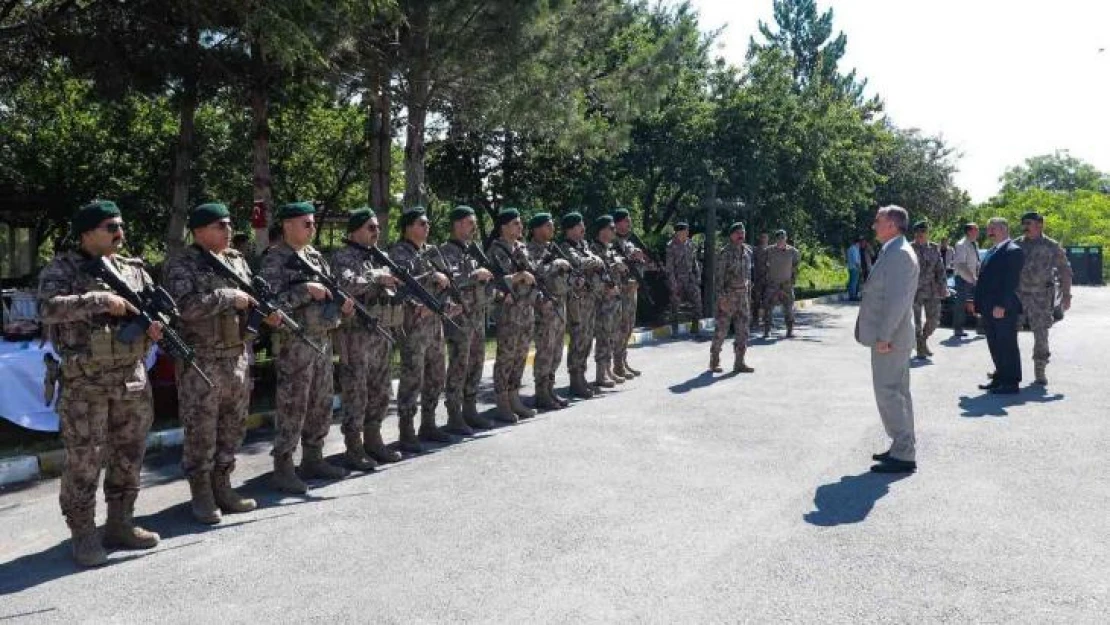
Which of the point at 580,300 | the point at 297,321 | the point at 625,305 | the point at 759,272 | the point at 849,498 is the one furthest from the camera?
the point at 759,272

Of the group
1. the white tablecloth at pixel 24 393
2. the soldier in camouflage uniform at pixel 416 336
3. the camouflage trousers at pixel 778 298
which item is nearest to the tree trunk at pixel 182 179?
the white tablecloth at pixel 24 393

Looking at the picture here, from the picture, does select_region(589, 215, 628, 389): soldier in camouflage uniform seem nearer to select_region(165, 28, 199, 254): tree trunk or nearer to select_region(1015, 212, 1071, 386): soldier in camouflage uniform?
select_region(1015, 212, 1071, 386): soldier in camouflage uniform

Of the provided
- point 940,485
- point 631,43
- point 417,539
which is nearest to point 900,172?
point 631,43

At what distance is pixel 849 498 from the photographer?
17.6 ft

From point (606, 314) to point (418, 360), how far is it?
3.52 m

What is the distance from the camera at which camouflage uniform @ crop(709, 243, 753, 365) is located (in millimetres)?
10688

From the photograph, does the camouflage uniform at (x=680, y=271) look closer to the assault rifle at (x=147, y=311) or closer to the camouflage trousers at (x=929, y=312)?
the camouflage trousers at (x=929, y=312)

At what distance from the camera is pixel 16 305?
9.12 meters

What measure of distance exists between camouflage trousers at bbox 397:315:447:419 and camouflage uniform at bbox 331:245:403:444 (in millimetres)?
390

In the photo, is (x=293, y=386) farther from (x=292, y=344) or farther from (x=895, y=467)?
(x=895, y=467)

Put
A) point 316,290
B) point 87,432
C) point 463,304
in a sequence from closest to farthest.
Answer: point 87,432
point 316,290
point 463,304

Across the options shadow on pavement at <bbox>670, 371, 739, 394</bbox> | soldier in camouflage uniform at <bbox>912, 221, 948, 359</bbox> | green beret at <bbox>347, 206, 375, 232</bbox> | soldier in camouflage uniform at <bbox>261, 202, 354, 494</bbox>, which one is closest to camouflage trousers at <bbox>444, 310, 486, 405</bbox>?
green beret at <bbox>347, 206, 375, 232</bbox>

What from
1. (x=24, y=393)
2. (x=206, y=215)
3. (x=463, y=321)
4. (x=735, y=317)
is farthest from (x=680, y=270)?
(x=206, y=215)

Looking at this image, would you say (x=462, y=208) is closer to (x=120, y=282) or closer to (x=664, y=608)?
(x=120, y=282)
